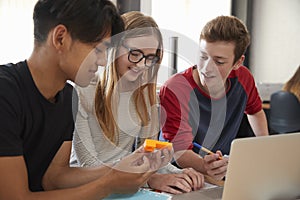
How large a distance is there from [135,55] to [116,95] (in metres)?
0.21

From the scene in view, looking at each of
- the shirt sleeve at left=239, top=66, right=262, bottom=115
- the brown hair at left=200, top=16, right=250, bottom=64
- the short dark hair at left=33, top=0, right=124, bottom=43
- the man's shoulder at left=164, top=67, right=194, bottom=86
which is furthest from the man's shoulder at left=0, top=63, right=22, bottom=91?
the shirt sleeve at left=239, top=66, right=262, bottom=115

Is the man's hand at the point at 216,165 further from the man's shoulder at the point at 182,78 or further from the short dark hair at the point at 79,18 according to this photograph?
the short dark hair at the point at 79,18

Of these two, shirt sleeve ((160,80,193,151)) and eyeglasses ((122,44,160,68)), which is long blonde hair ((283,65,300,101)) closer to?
shirt sleeve ((160,80,193,151))

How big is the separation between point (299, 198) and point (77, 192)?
58cm

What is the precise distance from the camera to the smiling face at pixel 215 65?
5.38 feet

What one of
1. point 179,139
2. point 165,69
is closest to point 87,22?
point 165,69

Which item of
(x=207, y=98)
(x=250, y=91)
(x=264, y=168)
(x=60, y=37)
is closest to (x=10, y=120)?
(x=60, y=37)

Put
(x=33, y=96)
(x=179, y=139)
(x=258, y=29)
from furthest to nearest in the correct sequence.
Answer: (x=258, y=29) < (x=179, y=139) < (x=33, y=96)

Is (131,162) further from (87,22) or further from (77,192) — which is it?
(87,22)

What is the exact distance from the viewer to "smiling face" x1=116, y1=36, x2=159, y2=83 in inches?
45.8

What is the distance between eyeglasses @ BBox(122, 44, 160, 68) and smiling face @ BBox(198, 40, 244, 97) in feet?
1.33

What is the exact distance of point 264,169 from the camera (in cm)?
104

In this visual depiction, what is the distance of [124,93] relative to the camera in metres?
1.46

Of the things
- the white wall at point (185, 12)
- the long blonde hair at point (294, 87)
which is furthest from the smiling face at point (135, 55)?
the long blonde hair at point (294, 87)
